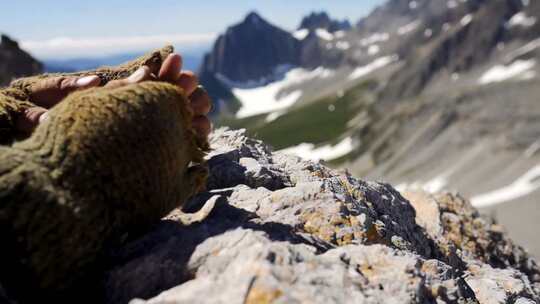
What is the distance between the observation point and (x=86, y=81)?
→ 7242 mm

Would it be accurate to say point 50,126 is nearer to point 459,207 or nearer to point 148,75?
point 148,75

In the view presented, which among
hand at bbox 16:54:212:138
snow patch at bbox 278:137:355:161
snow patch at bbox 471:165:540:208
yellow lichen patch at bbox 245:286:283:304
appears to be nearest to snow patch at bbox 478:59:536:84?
snow patch at bbox 278:137:355:161

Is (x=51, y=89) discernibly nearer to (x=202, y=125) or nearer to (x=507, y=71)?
(x=202, y=125)

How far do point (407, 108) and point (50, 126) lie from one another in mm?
142352

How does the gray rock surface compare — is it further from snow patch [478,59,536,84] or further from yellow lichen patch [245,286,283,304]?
snow patch [478,59,536,84]

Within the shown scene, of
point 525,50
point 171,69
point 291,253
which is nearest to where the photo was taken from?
point 291,253

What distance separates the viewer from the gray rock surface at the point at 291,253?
497 cm

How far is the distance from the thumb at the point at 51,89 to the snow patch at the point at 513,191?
62143 millimetres

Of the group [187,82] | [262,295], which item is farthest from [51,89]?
[262,295]

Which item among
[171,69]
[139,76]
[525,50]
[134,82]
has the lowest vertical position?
[134,82]

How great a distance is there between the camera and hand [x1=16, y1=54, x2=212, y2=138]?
662 cm

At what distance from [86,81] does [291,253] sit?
12.2 feet

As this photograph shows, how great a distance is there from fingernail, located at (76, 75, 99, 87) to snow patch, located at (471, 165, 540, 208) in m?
62.3

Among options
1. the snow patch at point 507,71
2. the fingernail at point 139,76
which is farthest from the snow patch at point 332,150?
the fingernail at point 139,76
